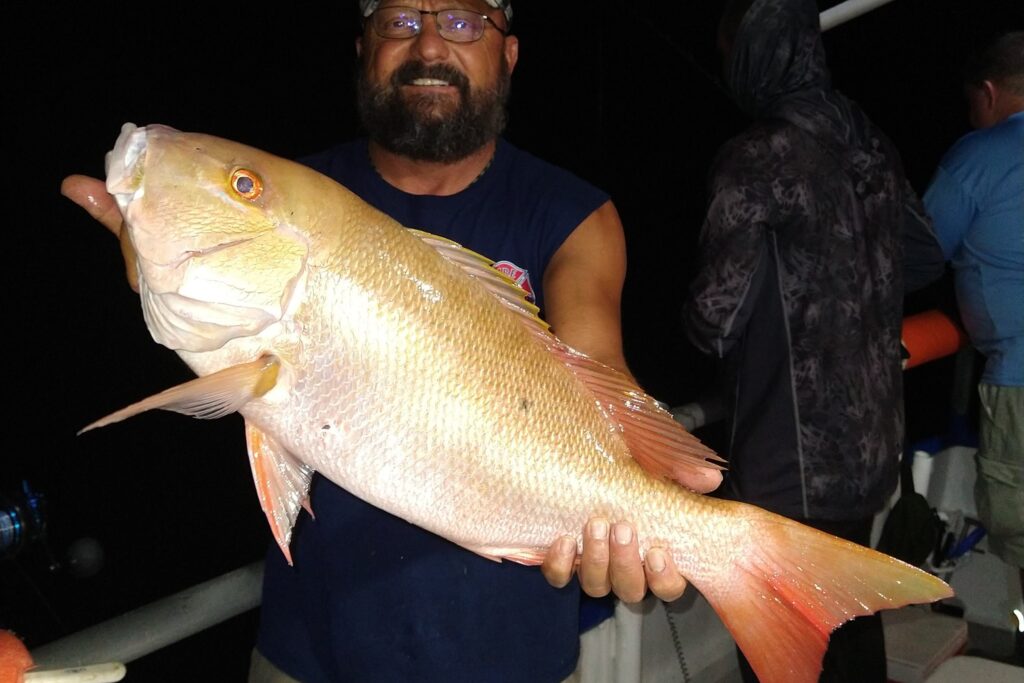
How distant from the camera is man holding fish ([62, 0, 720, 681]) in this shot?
1838 mm

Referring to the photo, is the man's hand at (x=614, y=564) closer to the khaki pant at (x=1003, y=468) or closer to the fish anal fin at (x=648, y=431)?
the fish anal fin at (x=648, y=431)

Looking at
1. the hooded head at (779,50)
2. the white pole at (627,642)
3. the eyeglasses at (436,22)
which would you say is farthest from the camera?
the hooded head at (779,50)

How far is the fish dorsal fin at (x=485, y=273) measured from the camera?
1569 millimetres

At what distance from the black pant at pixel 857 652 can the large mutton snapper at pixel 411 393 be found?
4.93ft

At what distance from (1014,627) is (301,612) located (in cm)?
349

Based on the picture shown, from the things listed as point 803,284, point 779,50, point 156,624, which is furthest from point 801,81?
point 156,624

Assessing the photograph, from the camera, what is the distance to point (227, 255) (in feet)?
4.63

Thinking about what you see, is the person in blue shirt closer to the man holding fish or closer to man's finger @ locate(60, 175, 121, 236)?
the man holding fish

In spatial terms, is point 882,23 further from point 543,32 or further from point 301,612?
point 301,612

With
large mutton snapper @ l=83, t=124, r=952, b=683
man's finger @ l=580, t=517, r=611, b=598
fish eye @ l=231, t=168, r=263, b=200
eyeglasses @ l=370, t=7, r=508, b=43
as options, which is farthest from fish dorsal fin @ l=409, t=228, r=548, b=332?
eyeglasses @ l=370, t=7, r=508, b=43

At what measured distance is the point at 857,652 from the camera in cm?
291

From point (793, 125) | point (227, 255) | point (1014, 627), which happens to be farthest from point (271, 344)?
point (1014, 627)

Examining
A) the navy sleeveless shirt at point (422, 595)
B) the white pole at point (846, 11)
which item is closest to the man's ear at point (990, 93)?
the white pole at point (846, 11)

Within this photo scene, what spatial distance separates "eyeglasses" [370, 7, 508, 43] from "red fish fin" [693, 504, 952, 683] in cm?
144
